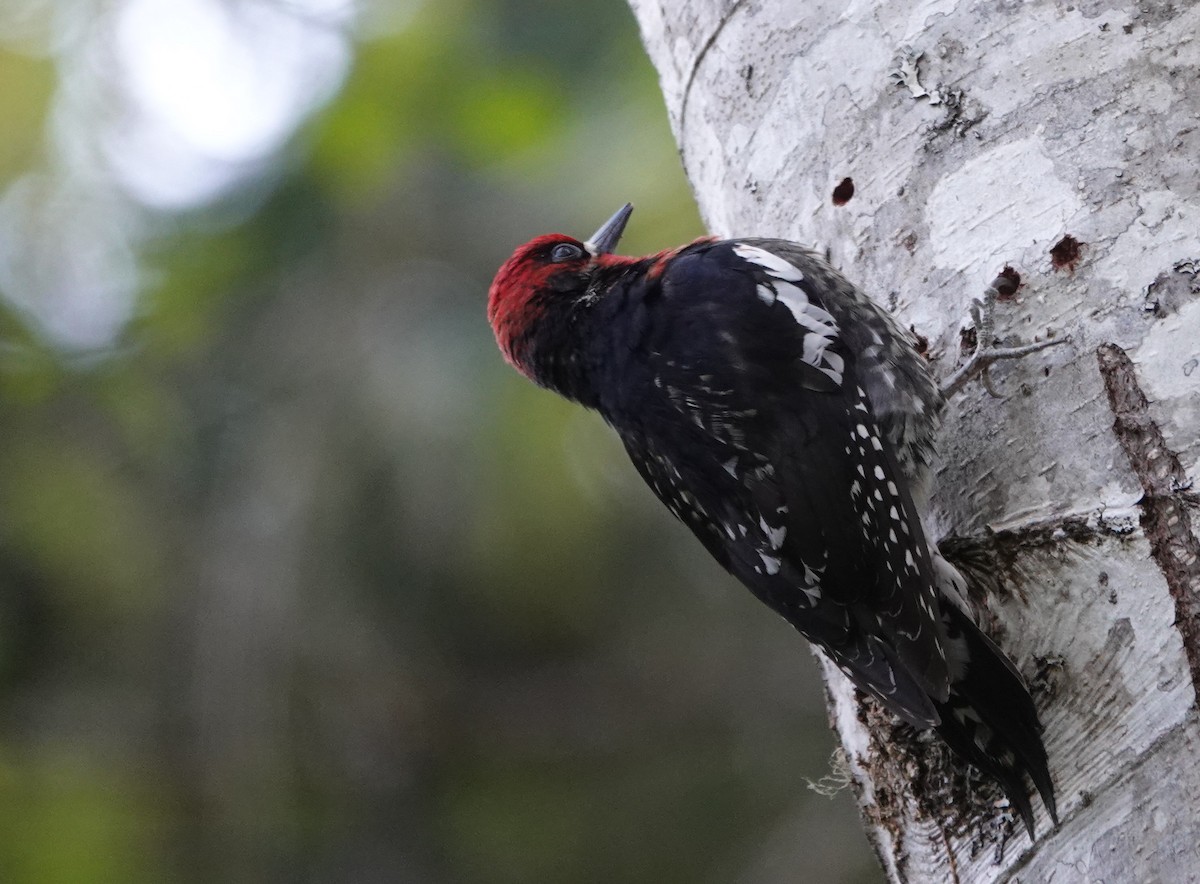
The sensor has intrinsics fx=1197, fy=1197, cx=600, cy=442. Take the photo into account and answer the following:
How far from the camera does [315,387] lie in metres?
4.66

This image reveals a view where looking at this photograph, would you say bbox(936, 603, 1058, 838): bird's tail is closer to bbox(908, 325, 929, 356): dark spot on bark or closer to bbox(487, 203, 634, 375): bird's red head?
bbox(908, 325, 929, 356): dark spot on bark

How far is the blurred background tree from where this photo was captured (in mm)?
4301

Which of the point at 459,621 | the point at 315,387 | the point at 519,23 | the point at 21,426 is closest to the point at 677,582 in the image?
the point at 459,621

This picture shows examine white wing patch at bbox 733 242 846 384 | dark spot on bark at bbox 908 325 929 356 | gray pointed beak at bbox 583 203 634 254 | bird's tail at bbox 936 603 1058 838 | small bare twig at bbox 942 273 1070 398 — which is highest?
gray pointed beak at bbox 583 203 634 254

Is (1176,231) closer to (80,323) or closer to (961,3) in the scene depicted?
(961,3)

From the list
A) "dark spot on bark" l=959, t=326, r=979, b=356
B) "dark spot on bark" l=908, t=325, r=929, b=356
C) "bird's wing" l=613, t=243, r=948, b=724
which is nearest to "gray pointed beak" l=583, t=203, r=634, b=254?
"bird's wing" l=613, t=243, r=948, b=724

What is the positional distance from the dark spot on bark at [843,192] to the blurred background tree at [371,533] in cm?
229

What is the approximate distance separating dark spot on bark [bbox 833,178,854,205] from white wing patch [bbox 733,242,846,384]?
0.16 metres

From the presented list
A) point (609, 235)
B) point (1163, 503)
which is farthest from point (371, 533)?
point (1163, 503)

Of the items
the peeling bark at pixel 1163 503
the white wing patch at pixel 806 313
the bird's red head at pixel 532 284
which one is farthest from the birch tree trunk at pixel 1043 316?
the bird's red head at pixel 532 284

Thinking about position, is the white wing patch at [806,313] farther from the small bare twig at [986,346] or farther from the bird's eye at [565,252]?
the bird's eye at [565,252]

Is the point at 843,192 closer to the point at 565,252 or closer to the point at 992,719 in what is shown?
the point at 565,252

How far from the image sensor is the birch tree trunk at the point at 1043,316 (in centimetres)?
170

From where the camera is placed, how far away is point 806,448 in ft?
7.86
